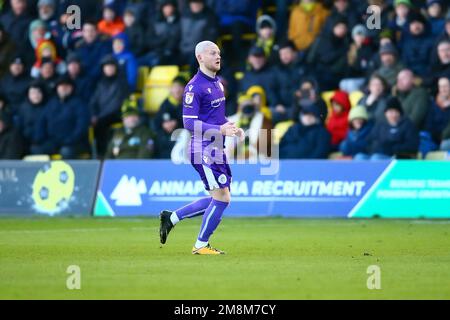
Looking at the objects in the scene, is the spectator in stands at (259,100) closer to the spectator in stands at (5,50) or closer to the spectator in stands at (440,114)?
the spectator in stands at (440,114)

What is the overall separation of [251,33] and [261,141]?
4.31 metres

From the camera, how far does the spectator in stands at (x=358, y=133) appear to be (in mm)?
22188

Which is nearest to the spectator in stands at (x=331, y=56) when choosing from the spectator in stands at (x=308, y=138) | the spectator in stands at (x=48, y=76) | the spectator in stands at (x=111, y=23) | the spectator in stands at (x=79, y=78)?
the spectator in stands at (x=308, y=138)

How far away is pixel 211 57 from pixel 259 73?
10.1 metres

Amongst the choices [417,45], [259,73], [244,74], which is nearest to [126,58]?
[244,74]

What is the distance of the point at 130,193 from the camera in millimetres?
21875

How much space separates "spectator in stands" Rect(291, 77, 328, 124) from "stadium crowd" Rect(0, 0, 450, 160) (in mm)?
27

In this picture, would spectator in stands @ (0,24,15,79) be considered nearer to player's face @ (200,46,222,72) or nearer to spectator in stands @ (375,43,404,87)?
spectator in stands @ (375,43,404,87)

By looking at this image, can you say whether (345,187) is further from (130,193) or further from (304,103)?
(130,193)

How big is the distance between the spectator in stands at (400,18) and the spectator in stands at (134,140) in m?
5.58

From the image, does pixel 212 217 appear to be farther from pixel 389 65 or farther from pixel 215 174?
pixel 389 65

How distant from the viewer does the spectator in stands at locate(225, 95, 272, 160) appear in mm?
22281

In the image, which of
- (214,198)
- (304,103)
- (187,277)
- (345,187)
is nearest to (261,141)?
(304,103)
